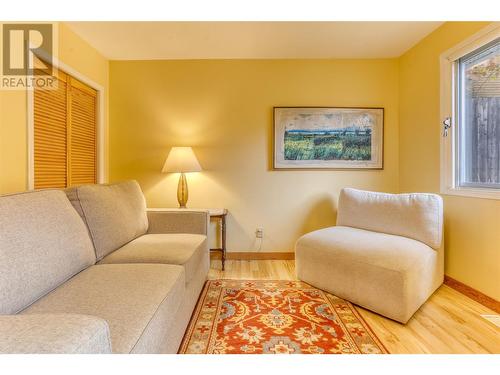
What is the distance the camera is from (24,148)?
1.87 meters

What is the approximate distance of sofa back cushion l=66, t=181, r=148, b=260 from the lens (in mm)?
1532

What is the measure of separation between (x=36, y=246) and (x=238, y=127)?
89.9 inches

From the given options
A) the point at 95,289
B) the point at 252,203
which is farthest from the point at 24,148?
the point at 252,203

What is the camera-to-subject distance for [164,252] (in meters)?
1.59

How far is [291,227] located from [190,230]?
4.30 feet

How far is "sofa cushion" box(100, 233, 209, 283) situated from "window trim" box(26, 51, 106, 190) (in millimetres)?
970

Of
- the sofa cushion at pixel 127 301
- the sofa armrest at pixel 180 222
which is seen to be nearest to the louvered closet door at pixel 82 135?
the sofa armrest at pixel 180 222

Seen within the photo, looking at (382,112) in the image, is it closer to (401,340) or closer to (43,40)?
(401,340)

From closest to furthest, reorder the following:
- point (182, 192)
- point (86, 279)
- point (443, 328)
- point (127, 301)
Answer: point (127, 301) → point (86, 279) → point (443, 328) → point (182, 192)

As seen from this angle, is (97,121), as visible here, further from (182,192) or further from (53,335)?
(53,335)

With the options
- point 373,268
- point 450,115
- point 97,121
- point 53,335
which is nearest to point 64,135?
point 97,121

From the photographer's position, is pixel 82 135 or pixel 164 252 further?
pixel 82 135

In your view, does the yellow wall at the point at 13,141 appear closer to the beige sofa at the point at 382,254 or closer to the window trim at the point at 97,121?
the window trim at the point at 97,121

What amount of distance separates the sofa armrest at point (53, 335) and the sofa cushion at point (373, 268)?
168cm
